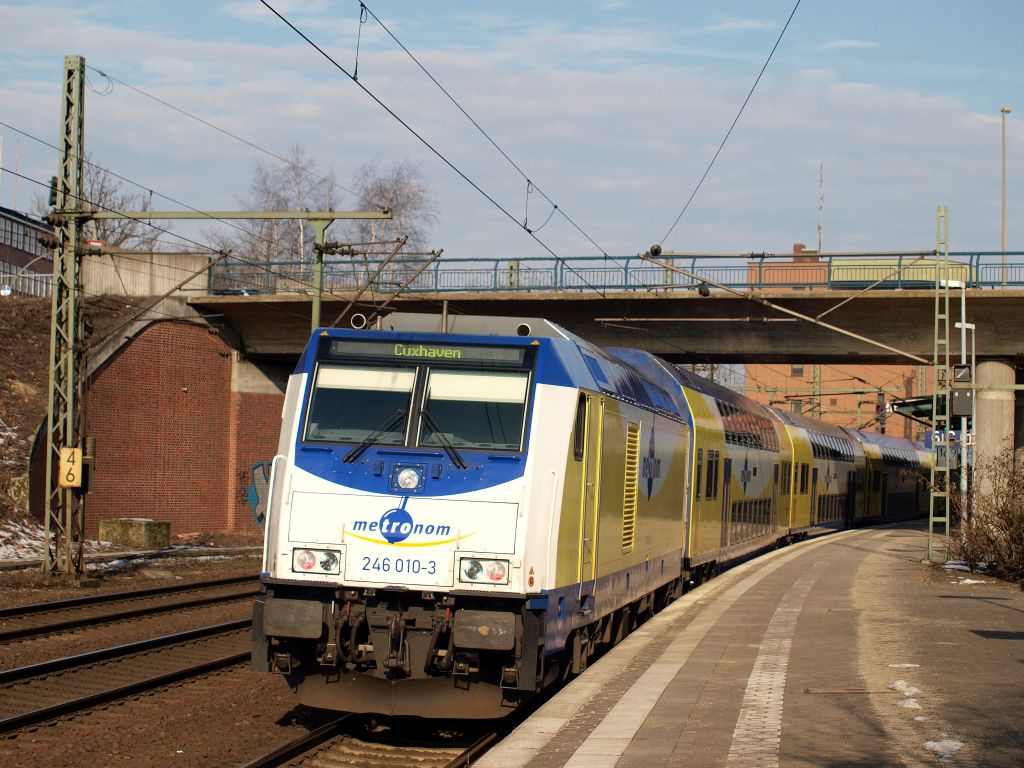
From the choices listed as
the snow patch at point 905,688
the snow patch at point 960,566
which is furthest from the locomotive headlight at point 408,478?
the snow patch at point 960,566

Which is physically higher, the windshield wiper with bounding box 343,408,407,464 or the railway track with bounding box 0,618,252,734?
the windshield wiper with bounding box 343,408,407,464

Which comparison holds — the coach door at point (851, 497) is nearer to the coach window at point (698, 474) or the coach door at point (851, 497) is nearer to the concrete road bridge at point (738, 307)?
the concrete road bridge at point (738, 307)

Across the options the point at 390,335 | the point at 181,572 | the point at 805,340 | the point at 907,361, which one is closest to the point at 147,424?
the point at 181,572

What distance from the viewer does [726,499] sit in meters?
21.3

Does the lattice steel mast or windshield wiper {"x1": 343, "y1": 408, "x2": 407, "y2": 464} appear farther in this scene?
the lattice steel mast

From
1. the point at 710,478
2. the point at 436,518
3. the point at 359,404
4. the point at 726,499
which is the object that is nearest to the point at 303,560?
the point at 436,518

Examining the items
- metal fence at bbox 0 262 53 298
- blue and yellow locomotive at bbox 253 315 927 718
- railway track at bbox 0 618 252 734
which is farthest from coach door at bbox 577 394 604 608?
metal fence at bbox 0 262 53 298

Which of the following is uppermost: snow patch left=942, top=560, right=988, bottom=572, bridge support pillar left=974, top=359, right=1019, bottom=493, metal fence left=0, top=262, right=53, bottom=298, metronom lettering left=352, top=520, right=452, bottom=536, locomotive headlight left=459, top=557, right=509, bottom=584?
metal fence left=0, top=262, right=53, bottom=298

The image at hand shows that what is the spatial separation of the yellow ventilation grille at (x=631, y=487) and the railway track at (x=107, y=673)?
14.3 feet

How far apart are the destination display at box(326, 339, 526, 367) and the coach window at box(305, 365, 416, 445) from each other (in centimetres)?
12

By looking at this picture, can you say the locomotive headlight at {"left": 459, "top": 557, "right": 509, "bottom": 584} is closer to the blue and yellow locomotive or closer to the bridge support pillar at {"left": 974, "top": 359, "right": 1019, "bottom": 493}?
the blue and yellow locomotive

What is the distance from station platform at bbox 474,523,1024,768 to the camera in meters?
7.47

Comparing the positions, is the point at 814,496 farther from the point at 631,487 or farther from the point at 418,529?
the point at 418,529

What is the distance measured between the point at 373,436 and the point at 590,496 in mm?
2059
